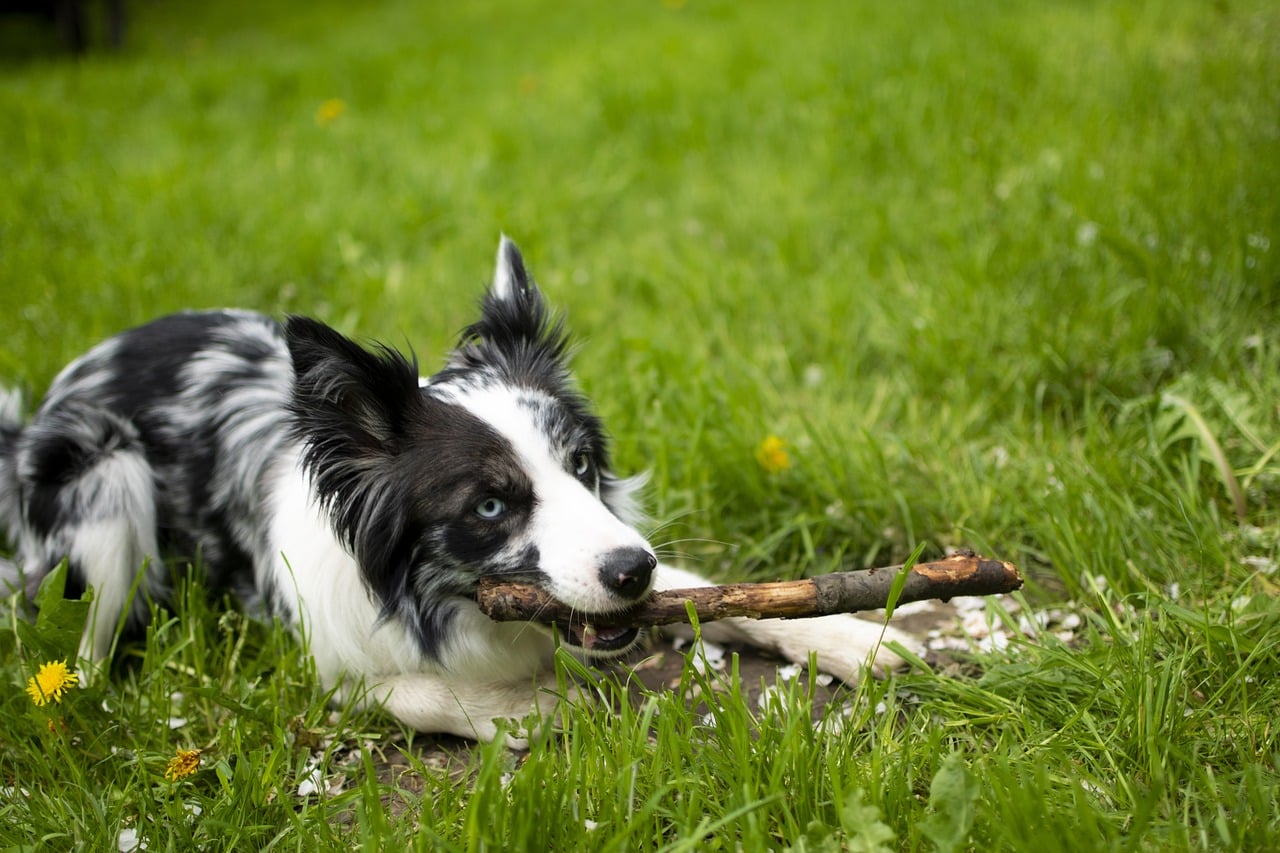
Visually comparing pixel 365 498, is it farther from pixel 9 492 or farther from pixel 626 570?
pixel 9 492

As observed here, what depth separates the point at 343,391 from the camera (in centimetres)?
222

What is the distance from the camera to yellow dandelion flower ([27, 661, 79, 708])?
7.50 ft

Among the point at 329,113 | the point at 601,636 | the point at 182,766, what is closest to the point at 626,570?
the point at 601,636

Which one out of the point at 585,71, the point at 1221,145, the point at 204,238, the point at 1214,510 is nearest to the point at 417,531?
the point at 1214,510

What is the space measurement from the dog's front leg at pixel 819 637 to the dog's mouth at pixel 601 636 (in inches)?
8.2

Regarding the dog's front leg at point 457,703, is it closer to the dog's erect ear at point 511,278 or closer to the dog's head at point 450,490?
the dog's head at point 450,490

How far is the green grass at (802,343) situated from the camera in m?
2.03

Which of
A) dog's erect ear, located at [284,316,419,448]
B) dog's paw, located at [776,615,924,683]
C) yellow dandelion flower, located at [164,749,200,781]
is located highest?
dog's erect ear, located at [284,316,419,448]

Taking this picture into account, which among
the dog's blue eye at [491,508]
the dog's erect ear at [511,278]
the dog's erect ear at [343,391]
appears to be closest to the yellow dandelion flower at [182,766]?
the dog's erect ear at [343,391]

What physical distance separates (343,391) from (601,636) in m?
0.80

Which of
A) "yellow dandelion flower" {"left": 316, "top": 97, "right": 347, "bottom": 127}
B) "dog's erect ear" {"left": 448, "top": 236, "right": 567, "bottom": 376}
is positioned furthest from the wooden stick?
"yellow dandelion flower" {"left": 316, "top": 97, "right": 347, "bottom": 127}

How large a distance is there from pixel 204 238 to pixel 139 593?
2.64 meters

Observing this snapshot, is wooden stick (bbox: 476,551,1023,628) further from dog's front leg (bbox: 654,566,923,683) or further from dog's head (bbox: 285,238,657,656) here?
dog's front leg (bbox: 654,566,923,683)

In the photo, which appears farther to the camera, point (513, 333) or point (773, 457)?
point (773, 457)
